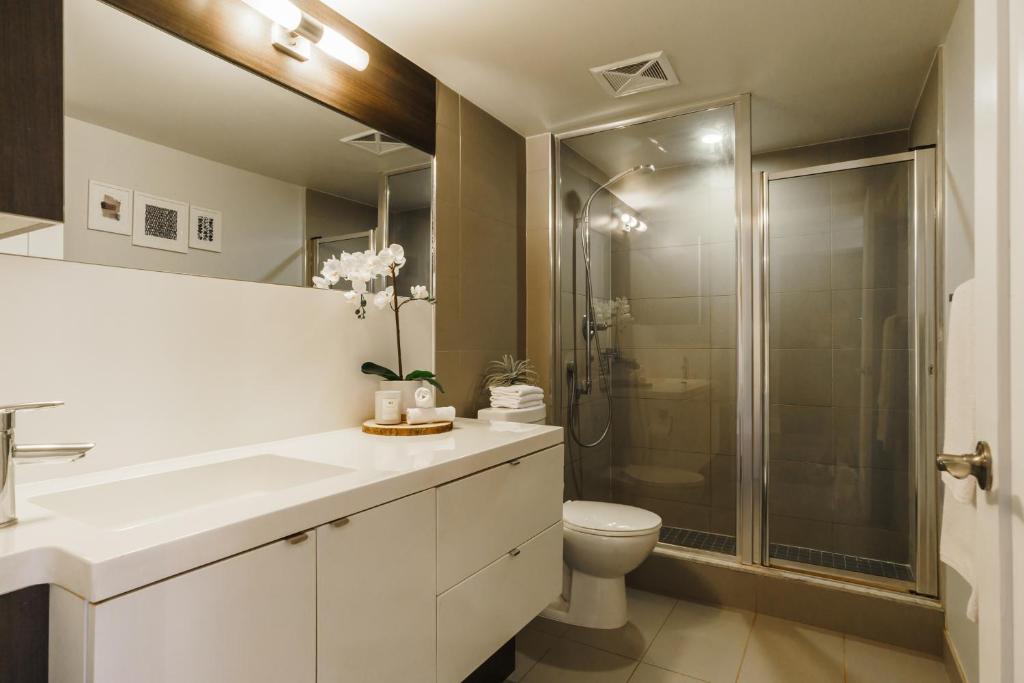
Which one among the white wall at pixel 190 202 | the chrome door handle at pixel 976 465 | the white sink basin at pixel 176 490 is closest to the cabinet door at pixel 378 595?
the white sink basin at pixel 176 490

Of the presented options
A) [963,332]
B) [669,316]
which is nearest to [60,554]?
[963,332]

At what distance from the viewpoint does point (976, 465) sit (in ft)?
2.31

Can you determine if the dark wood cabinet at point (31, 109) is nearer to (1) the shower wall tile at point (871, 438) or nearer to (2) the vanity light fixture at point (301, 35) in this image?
(2) the vanity light fixture at point (301, 35)

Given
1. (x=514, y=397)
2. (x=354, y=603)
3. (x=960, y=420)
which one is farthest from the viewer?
(x=514, y=397)

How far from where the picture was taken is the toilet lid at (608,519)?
2174 mm

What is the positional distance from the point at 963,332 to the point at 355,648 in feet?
4.84

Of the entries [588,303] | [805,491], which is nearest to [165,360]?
[588,303]

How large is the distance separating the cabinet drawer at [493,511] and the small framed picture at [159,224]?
919 mm

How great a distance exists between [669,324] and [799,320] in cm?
59

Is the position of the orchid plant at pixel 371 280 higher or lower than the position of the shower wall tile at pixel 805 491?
higher

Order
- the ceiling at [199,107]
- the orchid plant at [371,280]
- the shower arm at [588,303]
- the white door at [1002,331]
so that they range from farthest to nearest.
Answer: the shower arm at [588,303]
the orchid plant at [371,280]
the ceiling at [199,107]
the white door at [1002,331]

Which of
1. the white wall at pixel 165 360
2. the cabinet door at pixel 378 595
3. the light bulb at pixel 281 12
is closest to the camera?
the cabinet door at pixel 378 595

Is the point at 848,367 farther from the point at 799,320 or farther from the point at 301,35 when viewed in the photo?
the point at 301,35

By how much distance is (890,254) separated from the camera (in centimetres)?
241
